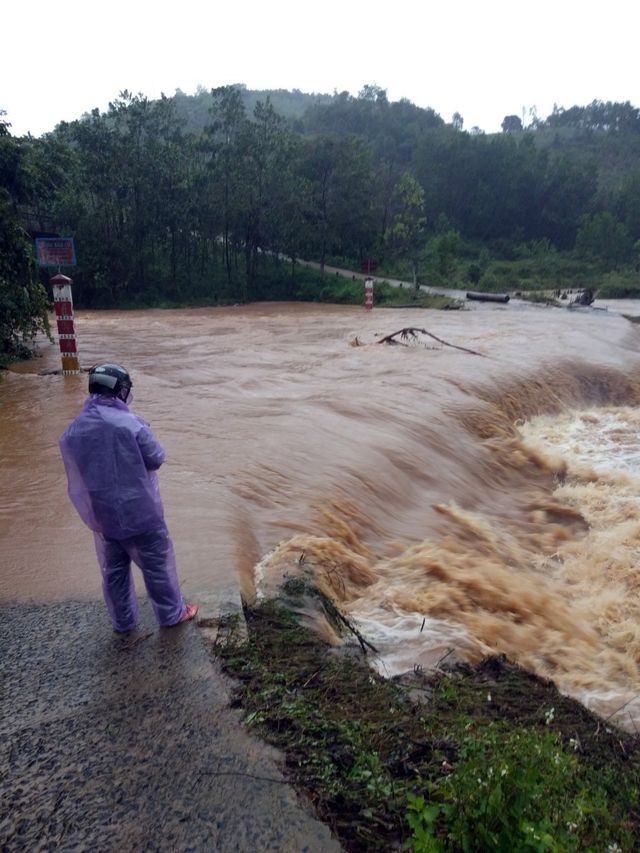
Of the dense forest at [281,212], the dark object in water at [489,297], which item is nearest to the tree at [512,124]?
the dense forest at [281,212]

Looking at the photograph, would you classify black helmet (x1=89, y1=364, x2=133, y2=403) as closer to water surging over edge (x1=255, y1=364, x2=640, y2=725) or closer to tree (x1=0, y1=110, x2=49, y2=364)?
water surging over edge (x1=255, y1=364, x2=640, y2=725)

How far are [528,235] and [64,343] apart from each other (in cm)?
5219

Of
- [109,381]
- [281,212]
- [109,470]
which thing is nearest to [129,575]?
[109,470]

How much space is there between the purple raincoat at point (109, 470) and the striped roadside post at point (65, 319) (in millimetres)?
7527

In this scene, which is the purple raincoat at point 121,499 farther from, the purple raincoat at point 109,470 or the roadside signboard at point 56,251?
the roadside signboard at point 56,251

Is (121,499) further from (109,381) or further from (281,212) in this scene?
(281,212)

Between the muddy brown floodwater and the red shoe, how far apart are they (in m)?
0.34

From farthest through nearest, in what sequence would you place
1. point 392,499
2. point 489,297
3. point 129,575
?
point 489,297 < point 392,499 < point 129,575

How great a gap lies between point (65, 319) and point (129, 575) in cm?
808

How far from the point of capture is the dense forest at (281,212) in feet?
112

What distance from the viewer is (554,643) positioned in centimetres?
503

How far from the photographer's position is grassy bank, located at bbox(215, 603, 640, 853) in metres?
2.15

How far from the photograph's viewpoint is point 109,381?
136 inches

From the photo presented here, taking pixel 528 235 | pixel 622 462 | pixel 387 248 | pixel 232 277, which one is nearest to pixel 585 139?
pixel 528 235
